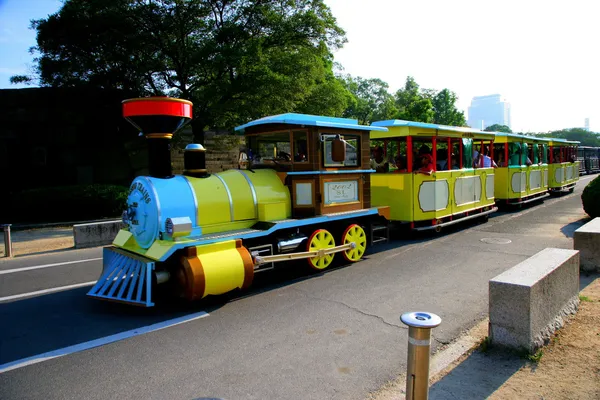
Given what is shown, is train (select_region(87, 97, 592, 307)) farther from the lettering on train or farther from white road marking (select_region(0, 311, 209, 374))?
white road marking (select_region(0, 311, 209, 374))

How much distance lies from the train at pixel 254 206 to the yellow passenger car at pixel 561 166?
1183 cm

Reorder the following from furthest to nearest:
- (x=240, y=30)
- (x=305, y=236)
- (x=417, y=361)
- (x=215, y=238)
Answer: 1. (x=240, y=30)
2. (x=305, y=236)
3. (x=215, y=238)
4. (x=417, y=361)

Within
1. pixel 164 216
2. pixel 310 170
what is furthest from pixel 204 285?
pixel 310 170

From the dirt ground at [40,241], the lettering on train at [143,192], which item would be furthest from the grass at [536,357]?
the dirt ground at [40,241]

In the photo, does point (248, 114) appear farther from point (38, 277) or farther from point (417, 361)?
point (417, 361)

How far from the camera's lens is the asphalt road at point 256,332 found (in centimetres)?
371

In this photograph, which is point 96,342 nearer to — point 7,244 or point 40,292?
point 40,292

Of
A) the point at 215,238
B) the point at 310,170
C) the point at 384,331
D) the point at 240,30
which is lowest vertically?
the point at 384,331

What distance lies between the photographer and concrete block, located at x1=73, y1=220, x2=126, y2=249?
34.6 ft

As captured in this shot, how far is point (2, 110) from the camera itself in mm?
17312

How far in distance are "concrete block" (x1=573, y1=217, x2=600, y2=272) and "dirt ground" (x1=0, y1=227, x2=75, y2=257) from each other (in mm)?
11162

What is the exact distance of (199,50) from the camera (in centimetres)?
1351

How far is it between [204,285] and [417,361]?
326cm

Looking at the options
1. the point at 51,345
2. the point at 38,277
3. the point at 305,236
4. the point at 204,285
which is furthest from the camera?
the point at 38,277
